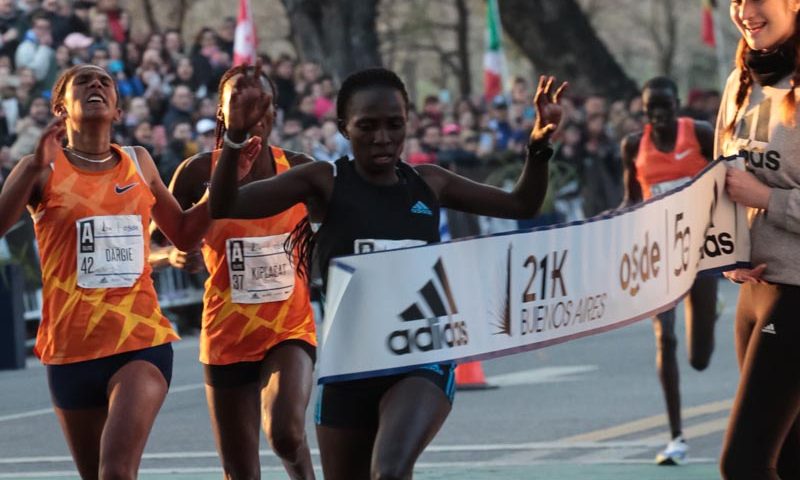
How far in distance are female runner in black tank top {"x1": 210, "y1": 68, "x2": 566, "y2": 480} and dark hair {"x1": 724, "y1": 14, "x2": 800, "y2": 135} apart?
607 mm

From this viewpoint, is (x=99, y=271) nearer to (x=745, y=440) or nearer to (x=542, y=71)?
(x=745, y=440)

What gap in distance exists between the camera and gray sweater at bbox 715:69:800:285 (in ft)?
19.9

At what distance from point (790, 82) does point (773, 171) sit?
0.99ft

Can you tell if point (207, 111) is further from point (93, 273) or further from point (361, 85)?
point (361, 85)

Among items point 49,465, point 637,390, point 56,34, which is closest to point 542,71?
point 56,34

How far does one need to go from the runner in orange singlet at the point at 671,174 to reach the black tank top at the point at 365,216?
4379mm

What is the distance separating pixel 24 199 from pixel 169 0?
4243 centimetres

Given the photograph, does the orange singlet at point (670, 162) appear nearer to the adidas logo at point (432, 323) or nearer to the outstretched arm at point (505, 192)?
the outstretched arm at point (505, 192)

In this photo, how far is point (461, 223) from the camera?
22.1 metres

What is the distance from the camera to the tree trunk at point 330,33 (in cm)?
3120

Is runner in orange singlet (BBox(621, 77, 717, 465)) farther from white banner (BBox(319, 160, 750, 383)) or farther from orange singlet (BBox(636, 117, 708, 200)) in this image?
white banner (BBox(319, 160, 750, 383))

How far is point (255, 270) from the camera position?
7.82m

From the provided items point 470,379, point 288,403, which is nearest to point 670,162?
point 470,379

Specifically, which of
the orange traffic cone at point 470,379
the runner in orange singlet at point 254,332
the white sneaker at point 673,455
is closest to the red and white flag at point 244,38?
the orange traffic cone at point 470,379
